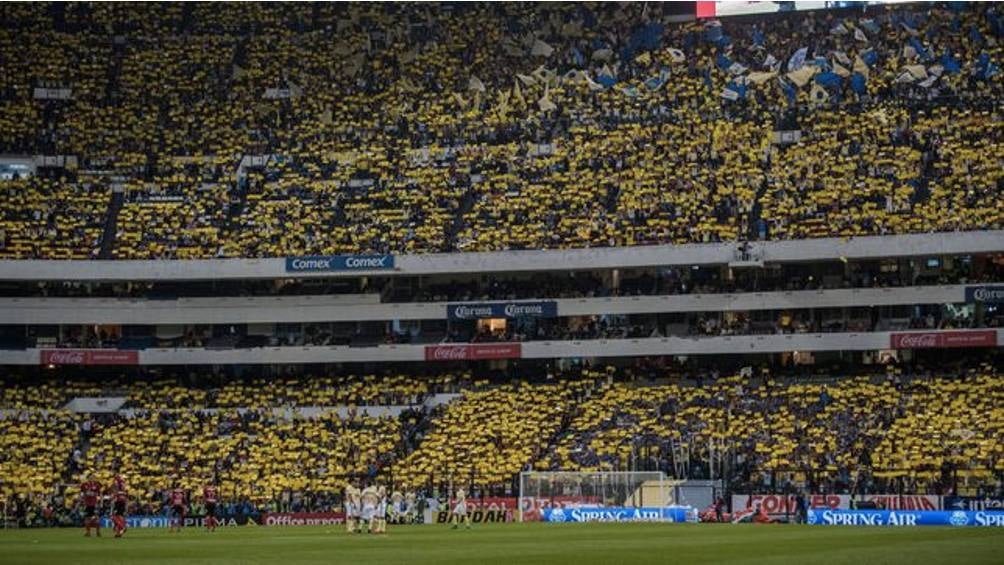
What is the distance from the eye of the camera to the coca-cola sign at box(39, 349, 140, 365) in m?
88.6

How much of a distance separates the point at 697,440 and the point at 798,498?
34.5ft

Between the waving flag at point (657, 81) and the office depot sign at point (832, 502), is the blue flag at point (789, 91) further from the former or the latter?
the office depot sign at point (832, 502)

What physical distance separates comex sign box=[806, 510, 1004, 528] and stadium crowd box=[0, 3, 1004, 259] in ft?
70.2

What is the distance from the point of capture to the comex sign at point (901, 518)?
200 feet

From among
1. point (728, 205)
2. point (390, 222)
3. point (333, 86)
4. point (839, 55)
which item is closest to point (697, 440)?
point (728, 205)

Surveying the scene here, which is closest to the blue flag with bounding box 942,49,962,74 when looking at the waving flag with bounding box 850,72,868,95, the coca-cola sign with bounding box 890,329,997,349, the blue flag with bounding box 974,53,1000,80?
the blue flag with bounding box 974,53,1000,80

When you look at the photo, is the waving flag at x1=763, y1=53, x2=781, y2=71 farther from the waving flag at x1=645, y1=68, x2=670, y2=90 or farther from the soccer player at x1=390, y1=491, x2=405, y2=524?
the soccer player at x1=390, y1=491, x2=405, y2=524

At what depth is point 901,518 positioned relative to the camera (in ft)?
206

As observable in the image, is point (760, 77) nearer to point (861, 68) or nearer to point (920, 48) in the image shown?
point (861, 68)

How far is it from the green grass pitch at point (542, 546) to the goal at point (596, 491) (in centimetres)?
838

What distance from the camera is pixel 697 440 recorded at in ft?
247

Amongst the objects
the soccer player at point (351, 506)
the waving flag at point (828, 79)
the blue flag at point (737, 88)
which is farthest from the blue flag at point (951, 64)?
the soccer player at point (351, 506)

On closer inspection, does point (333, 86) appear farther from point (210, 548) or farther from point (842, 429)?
point (210, 548)

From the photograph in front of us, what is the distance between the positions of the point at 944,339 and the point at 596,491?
2096 centimetres
